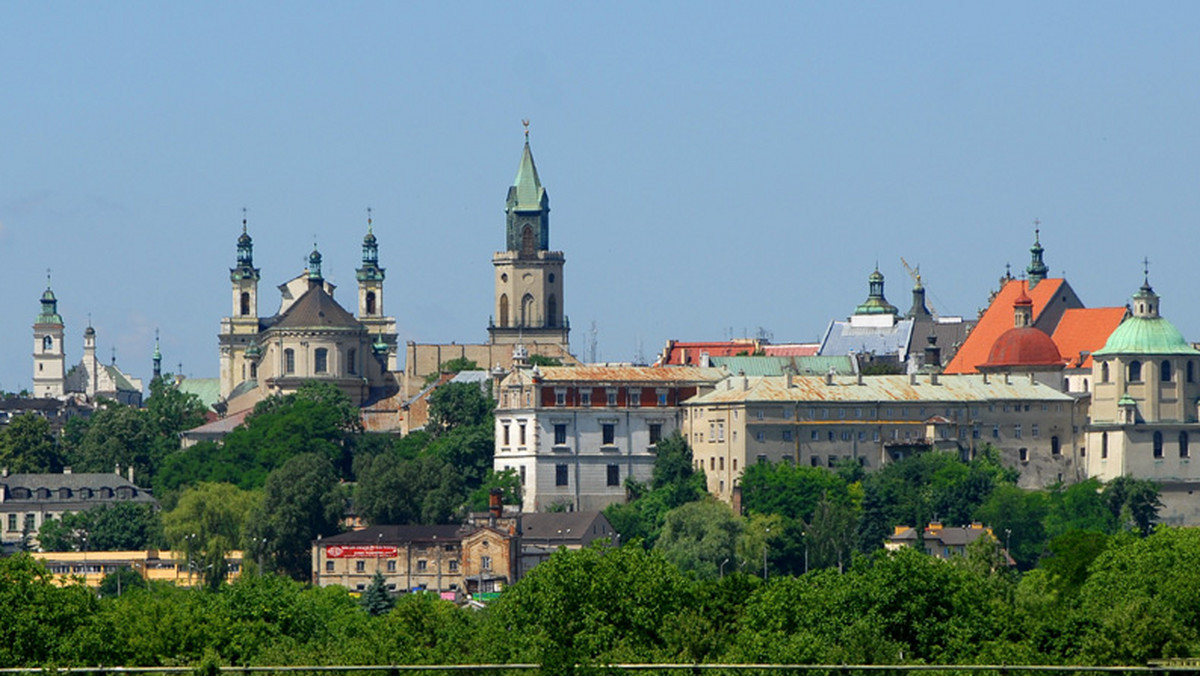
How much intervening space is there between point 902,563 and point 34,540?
9676 centimetres

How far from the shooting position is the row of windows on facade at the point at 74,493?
188 meters

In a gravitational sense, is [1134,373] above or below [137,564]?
above

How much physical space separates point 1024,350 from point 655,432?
2408 centimetres

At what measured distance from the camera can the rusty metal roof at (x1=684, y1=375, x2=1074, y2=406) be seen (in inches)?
6836

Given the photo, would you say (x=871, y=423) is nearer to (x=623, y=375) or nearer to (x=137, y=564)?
(x=623, y=375)

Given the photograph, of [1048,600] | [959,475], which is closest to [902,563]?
[1048,600]

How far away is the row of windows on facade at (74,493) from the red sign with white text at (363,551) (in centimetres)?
3040

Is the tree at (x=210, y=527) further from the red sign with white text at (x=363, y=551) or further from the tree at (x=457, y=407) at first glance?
the tree at (x=457, y=407)

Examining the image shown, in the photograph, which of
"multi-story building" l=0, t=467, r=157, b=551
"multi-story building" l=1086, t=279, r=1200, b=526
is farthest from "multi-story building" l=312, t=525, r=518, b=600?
"multi-story building" l=1086, t=279, r=1200, b=526

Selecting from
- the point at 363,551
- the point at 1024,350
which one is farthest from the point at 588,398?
the point at 1024,350

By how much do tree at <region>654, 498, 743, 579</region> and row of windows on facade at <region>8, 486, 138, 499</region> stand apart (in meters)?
39.1

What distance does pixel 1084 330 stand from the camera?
194625 millimetres

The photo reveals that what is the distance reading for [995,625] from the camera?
94.5 metres

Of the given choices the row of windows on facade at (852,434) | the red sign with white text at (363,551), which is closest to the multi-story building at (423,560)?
the red sign with white text at (363,551)
